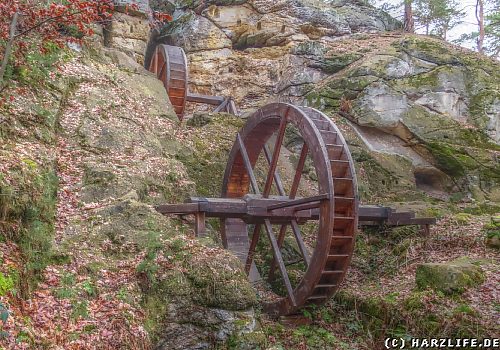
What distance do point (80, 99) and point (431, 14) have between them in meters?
20.8

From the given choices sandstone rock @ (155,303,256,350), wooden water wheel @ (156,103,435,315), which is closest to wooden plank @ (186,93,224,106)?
wooden water wheel @ (156,103,435,315)

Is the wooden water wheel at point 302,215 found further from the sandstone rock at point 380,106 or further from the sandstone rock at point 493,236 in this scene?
the sandstone rock at point 380,106

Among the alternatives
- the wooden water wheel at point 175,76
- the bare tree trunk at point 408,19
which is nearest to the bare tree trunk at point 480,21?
the bare tree trunk at point 408,19

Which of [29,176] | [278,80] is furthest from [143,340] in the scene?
[278,80]

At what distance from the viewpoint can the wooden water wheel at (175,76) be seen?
1414cm

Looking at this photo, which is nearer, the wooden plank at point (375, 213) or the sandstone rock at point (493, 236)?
the sandstone rock at point (493, 236)

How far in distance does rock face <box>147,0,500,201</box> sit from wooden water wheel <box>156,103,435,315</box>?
4185mm

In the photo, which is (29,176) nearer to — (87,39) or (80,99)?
(80,99)

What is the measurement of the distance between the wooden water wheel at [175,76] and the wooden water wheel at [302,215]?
535cm

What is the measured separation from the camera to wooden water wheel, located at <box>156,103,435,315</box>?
6895 mm

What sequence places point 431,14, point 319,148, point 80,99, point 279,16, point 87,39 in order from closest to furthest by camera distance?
1. point 319,148
2. point 80,99
3. point 87,39
4. point 279,16
5. point 431,14

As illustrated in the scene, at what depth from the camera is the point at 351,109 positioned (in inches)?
545

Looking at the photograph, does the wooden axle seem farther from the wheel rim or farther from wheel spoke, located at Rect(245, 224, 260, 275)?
wheel spoke, located at Rect(245, 224, 260, 275)

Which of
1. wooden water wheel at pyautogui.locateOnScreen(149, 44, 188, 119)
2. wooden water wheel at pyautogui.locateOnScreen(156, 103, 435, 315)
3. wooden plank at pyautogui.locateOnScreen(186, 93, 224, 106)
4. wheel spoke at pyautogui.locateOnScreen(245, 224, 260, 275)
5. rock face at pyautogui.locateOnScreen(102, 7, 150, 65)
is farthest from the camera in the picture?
rock face at pyautogui.locateOnScreen(102, 7, 150, 65)
